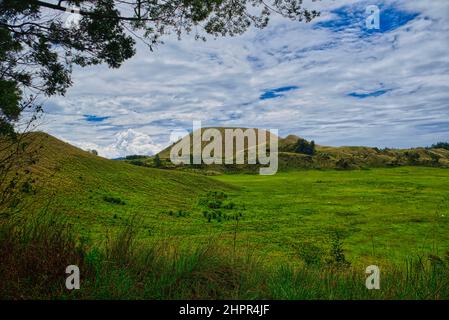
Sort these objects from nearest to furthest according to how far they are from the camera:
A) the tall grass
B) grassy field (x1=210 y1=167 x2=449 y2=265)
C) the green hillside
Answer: the tall grass
grassy field (x1=210 y1=167 x2=449 y2=265)
the green hillside

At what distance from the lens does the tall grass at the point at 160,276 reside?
658 cm

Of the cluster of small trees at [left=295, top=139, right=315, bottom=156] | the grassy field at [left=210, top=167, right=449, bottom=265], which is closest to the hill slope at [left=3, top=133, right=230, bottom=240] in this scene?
the grassy field at [left=210, top=167, right=449, bottom=265]

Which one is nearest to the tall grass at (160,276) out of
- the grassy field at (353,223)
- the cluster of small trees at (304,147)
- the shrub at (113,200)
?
the grassy field at (353,223)

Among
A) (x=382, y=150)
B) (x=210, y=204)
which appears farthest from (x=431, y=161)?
(x=210, y=204)

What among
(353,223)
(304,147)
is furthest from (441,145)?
(353,223)

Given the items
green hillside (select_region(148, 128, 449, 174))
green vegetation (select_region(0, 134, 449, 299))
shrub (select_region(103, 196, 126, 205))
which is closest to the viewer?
green vegetation (select_region(0, 134, 449, 299))

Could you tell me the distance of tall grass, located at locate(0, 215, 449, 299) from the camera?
658cm

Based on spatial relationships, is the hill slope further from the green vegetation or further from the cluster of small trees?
the cluster of small trees

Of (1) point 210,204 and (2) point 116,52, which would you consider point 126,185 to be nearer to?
(1) point 210,204

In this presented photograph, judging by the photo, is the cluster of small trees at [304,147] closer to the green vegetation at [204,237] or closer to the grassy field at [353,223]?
the green vegetation at [204,237]

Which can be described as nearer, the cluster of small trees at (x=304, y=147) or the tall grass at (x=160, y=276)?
the tall grass at (x=160, y=276)

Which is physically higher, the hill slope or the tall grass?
the hill slope
